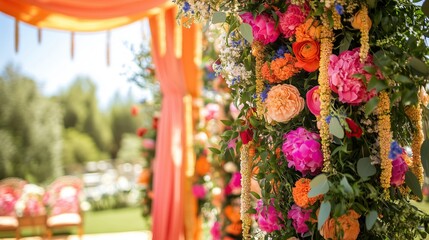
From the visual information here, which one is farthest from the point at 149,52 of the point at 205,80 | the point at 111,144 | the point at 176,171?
the point at 111,144

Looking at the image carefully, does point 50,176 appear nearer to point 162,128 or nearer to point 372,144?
point 162,128

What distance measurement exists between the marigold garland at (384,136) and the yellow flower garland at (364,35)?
108mm

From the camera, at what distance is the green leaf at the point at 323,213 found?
119 cm

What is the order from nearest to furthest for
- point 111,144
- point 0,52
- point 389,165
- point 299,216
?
point 389,165 → point 299,216 → point 0,52 → point 111,144

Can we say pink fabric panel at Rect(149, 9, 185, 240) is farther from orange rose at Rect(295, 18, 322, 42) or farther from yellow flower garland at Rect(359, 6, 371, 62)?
yellow flower garland at Rect(359, 6, 371, 62)

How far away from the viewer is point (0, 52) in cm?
794

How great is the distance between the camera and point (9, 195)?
5168 mm

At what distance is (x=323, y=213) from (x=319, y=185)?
7 cm

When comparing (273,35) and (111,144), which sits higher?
(273,35)

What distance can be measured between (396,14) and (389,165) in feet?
1.38

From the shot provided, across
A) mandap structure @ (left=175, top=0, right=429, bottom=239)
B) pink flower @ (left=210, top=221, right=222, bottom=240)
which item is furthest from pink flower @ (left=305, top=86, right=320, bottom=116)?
pink flower @ (left=210, top=221, right=222, bottom=240)

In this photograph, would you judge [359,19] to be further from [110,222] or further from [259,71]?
[110,222]

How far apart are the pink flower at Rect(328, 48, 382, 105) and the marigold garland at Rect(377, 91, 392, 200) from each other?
1.3 inches

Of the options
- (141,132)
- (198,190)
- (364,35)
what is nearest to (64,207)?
(141,132)
